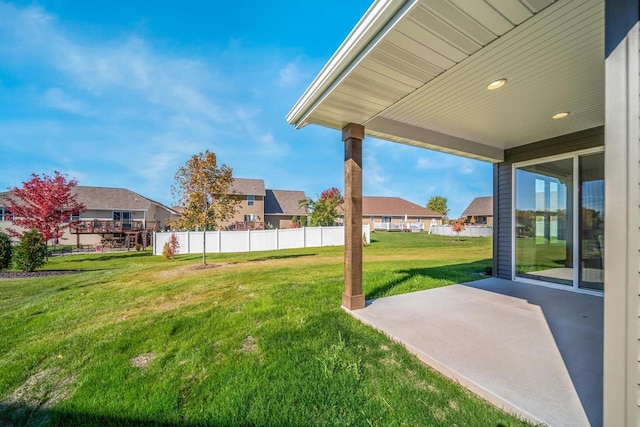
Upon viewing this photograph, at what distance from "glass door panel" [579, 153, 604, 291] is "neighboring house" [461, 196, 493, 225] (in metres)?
32.9

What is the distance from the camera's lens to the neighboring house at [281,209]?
26.4 metres

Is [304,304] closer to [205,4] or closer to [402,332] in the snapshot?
[402,332]

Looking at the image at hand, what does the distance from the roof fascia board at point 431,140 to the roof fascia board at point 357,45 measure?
1145mm

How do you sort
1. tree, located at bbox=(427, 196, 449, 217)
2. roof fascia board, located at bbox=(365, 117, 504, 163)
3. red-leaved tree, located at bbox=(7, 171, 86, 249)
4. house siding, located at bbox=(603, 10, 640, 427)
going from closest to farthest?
house siding, located at bbox=(603, 10, 640, 427), roof fascia board, located at bbox=(365, 117, 504, 163), red-leaved tree, located at bbox=(7, 171, 86, 249), tree, located at bbox=(427, 196, 449, 217)

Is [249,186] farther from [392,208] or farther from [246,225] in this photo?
[392,208]

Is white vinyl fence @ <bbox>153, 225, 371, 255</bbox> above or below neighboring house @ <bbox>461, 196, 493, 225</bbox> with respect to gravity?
below

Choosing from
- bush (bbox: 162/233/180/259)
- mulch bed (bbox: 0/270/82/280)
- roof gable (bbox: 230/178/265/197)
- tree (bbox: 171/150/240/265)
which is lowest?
mulch bed (bbox: 0/270/82/280)

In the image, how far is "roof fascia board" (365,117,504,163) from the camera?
387cm

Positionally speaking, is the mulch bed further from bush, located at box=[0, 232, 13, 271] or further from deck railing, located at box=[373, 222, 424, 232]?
deck railing, located at box=[373, 222, 424, 232]

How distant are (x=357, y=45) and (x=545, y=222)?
17.9ft

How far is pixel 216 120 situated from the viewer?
2286 centimetres

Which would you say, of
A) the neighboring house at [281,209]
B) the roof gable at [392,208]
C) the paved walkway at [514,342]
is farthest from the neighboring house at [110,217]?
the roof gable at [392,208]

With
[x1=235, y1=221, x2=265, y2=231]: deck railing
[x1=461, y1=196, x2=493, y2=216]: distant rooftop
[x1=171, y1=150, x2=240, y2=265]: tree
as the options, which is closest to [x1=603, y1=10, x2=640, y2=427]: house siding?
[x1=171, y1=150, x2=240, y2=265]: tree

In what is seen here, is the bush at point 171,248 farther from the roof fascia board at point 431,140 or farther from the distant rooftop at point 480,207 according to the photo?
the distant rooftop at point 480,207
